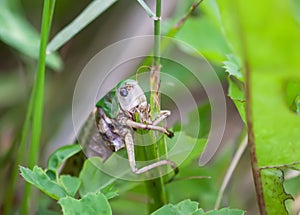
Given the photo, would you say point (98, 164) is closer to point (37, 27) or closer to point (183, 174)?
point (183, 174)

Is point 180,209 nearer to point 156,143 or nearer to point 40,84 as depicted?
point 156,143

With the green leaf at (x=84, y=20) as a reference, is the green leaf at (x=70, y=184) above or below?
below

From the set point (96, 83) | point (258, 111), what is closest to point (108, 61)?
point (96, 83)

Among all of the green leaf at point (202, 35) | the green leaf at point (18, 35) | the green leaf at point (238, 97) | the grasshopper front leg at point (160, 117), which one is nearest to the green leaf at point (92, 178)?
the grasshopper front leg at point (160, 117)

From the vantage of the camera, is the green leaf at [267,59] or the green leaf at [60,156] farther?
the green leaf at [60,156]

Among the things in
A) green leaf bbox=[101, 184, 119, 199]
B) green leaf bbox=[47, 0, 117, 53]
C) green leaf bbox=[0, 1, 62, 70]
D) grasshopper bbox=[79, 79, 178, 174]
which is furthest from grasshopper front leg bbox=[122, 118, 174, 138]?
green leaf bbox=[0, 1, 62, 70]

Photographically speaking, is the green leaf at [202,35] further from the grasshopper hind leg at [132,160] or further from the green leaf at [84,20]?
the grasshopper hind leg at [132,160]
